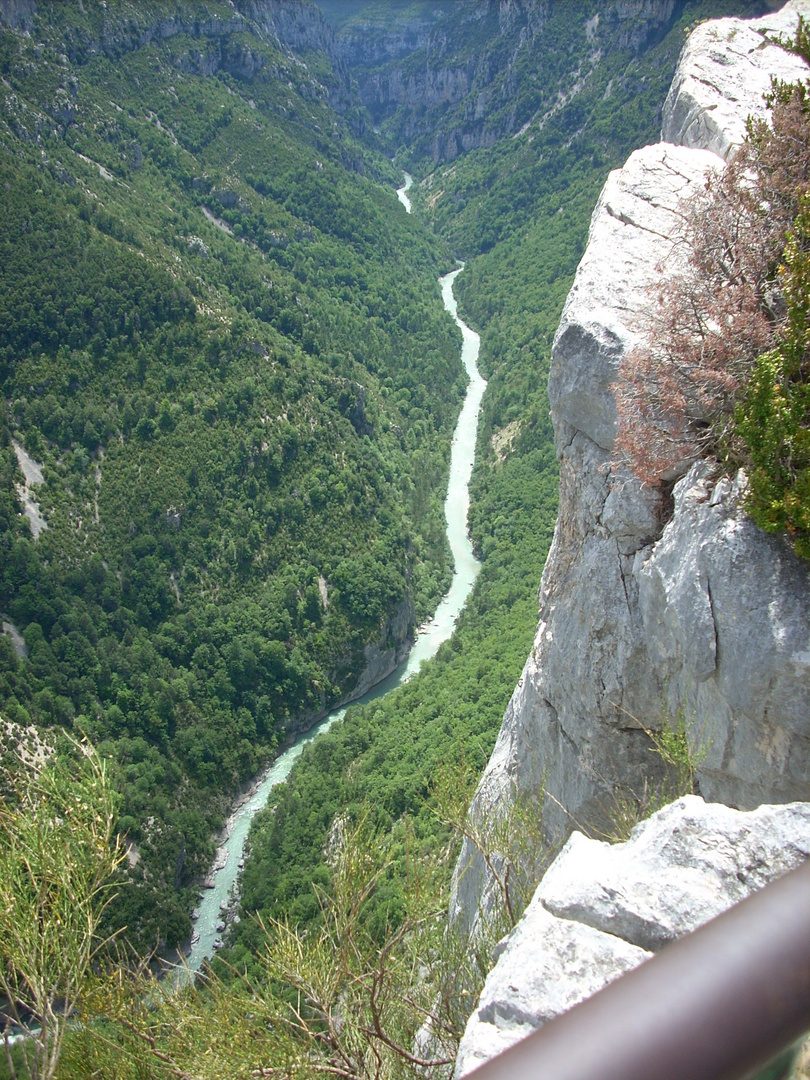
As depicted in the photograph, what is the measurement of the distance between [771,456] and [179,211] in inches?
3271

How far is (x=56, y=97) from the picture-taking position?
238 ft

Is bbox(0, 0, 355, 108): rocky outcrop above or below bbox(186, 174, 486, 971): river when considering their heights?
above

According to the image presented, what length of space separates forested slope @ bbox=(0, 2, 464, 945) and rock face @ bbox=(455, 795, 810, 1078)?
35805 millimetres

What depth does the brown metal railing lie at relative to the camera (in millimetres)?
1663

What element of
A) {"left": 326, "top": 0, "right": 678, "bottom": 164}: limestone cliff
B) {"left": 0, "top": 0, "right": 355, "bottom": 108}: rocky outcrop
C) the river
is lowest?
the river

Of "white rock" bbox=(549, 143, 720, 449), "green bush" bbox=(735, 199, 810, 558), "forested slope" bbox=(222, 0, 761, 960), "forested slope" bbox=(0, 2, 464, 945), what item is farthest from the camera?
"forested slope" bbox=(0, 2, 464, 945)

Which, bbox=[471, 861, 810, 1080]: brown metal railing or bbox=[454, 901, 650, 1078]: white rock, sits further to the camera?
bbox=[454, 901, 650, 1078]: white rock

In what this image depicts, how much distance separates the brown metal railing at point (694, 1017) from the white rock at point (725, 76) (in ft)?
48.2

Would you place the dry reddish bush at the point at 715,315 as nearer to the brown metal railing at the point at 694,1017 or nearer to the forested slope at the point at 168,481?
the brown metal railing at the point at 694,1017

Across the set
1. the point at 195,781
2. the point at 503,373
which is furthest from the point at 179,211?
the point at 195,781

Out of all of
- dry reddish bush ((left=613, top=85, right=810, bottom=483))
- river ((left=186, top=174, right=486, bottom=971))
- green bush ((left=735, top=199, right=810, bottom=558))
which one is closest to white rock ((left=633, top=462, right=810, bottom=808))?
green bush ((left=735, top=199, right=810, bottom=558))

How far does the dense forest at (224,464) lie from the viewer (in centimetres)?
4197

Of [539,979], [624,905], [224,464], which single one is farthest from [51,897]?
[224,464]

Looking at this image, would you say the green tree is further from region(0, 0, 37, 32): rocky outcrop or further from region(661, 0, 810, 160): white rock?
region(0, 0, 37, 32): rocky outcrop
